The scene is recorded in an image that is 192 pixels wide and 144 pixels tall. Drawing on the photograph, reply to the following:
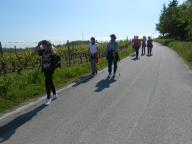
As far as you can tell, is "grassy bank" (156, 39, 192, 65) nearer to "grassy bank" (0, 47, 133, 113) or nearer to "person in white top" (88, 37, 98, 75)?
"person in white top" (88, 37, 98, 75)

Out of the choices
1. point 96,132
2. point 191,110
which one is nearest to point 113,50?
point 191,110

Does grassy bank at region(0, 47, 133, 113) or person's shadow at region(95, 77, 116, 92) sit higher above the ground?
grassy bank at region(0, 47, 133, 113)

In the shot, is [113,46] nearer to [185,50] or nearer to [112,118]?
[112,118]

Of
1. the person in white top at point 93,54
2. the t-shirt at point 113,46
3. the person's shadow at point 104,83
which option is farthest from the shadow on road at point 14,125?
the person in white top at point 93,54

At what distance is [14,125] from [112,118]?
206 centimetres

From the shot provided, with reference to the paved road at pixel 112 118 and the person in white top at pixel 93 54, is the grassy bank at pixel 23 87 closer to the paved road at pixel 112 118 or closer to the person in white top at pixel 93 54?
the paved road at pixel 112 118

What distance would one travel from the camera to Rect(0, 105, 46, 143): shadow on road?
753 centimetres

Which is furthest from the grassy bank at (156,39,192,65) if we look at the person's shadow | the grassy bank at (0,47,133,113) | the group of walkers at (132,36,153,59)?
the grassy bank at (0,47,133,113)

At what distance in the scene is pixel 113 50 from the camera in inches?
719

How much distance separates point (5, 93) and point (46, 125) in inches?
165

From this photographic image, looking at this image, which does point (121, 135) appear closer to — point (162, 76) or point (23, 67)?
point (162, 76)

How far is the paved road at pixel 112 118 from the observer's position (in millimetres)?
6992

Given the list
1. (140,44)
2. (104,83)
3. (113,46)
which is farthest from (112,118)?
(140,44)

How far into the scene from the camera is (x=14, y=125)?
8375 millimetres
